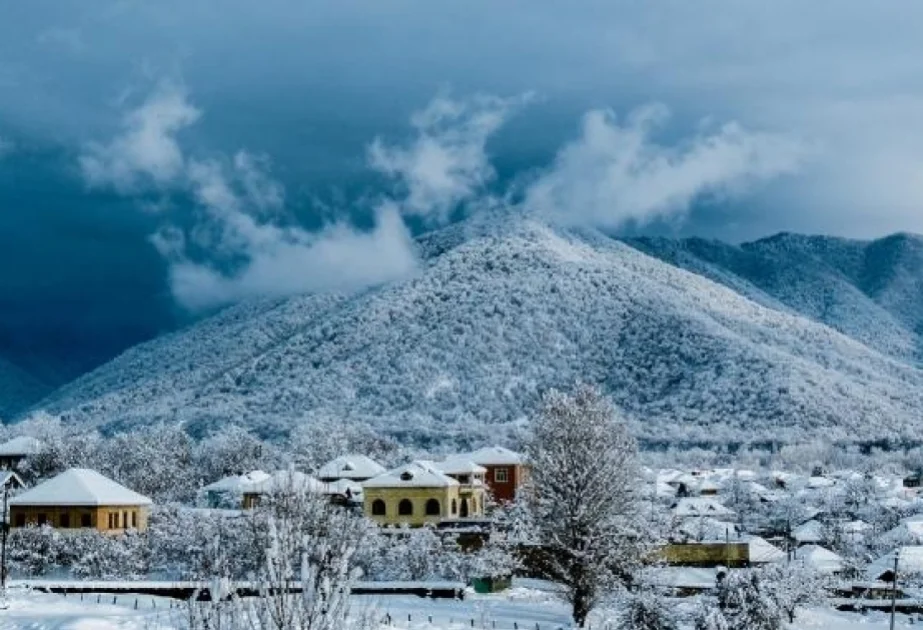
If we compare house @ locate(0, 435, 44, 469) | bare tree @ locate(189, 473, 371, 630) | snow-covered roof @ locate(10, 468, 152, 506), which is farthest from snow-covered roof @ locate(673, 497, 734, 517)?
bare tree @ locate(189, 473, 371, 630)

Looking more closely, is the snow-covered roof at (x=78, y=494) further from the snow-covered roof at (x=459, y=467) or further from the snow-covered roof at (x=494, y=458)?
the snow-covered roof at (x=494, y=458)

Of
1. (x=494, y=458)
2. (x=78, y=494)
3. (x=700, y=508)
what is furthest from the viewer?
(x=700, y=508)

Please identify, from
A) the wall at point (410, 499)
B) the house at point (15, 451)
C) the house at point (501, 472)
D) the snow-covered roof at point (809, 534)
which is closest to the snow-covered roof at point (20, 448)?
the house at point (15, 451)

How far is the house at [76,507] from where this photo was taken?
7412cm

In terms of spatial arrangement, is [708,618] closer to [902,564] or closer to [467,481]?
[902,564]

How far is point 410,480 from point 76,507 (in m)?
20.4

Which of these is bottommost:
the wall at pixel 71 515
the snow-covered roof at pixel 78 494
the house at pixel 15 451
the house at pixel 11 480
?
the wall at pixel 71 515

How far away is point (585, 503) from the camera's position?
49.2m

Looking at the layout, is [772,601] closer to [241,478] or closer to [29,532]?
[29,532]

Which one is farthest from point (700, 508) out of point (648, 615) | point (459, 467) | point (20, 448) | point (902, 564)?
point (648, 615)

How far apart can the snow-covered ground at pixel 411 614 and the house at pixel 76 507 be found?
2017 centimetres

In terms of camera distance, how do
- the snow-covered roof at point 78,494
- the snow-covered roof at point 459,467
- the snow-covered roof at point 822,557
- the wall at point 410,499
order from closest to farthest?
1. the snow-covered roof at point 78,494
2. the snow-covered roof at point 822,557
3. the wall at point 410,499
4. the snow-covered roof at point 459,467

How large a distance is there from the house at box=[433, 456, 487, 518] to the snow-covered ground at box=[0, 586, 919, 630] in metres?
29.1

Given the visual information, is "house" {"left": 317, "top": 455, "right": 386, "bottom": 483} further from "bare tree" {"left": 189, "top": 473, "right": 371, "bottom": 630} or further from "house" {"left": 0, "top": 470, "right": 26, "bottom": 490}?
"bare tree" {"left": 189, "top": 473, "right": 371, "bottom": 630}
